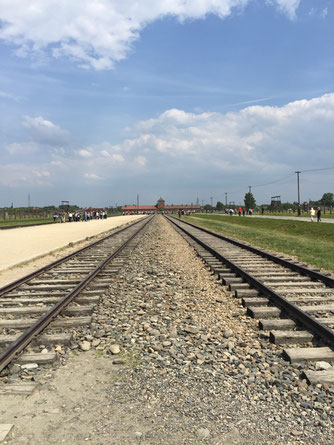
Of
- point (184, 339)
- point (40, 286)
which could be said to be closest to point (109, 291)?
point (40, 286)

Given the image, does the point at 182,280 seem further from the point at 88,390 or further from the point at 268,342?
the point at 88,390

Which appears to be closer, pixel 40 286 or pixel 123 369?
pixel 123 369

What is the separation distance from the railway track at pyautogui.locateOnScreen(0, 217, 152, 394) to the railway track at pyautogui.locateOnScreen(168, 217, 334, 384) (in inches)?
111

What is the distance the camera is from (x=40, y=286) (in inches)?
303

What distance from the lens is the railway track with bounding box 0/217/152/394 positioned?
400 centimetres

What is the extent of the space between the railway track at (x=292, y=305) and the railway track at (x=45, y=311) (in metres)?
2.83

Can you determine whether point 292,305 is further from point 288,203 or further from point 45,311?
point 288,203

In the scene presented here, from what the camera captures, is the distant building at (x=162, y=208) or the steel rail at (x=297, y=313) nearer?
the steel rail at (x=297, y=313)

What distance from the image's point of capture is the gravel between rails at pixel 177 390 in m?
2.70

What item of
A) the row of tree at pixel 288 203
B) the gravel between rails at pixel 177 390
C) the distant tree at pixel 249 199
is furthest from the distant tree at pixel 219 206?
the gravel between rails at pixel 177 390

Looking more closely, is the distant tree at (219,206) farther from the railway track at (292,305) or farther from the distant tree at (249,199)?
the railway track at (292,305)

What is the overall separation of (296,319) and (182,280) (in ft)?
11.8

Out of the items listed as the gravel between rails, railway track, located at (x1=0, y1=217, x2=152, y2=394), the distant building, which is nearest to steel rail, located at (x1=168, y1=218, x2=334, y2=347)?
the gravel between rails

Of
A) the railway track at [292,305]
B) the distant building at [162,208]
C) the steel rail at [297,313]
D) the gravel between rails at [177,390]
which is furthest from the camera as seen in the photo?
the distant building at [162,208]
